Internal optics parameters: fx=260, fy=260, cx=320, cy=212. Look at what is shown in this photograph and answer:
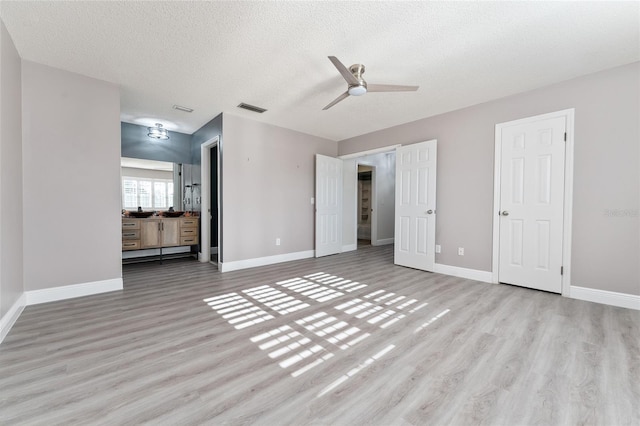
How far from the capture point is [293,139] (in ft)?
17.0

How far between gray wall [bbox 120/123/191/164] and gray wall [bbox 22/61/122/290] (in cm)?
145

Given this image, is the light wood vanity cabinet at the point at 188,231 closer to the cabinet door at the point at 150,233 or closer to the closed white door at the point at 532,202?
the cabinet door at the point at 150,233

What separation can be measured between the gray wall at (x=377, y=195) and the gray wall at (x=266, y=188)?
3.20 feet

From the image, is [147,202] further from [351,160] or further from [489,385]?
[489,385]

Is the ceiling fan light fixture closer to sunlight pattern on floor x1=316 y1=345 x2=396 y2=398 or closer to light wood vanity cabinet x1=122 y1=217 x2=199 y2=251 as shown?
sunlight pattern on floor x1=316 y1=345 x2=396 y2=398

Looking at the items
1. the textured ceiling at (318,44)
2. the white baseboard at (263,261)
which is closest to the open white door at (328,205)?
the white baseboard at (263,261)

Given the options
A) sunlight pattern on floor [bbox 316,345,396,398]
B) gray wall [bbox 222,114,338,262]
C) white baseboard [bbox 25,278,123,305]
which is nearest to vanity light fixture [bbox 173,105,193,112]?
gray wall [bbox 222,114,338,262]

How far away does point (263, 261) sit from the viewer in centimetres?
471

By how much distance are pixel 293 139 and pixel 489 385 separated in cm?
466

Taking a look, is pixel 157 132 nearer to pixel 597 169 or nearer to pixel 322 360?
pixel 322 360

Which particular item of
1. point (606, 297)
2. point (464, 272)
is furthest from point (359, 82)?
point (606, 297)

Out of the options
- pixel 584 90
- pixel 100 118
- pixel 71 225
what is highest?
pixel 584 90

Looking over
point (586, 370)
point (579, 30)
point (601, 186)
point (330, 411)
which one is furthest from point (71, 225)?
point (601, 186)

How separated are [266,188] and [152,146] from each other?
2410 mm
